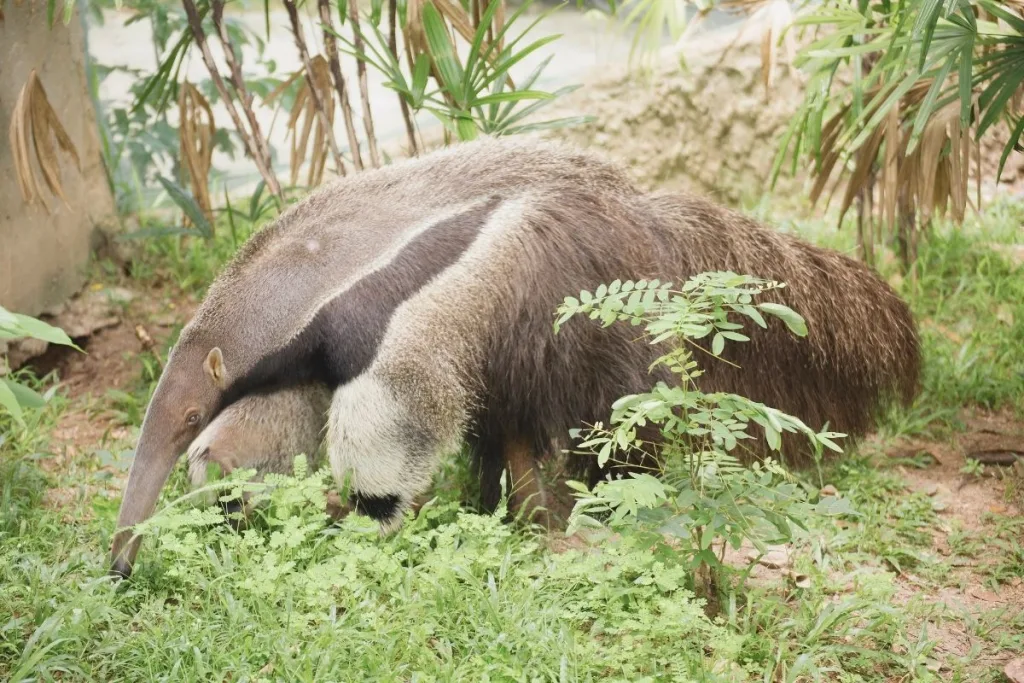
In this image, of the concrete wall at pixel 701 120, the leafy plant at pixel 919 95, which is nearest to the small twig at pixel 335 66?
the leafy plant at pixel 919 95

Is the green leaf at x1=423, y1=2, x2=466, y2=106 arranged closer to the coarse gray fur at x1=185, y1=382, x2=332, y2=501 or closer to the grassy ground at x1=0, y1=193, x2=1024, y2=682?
the coarse gray fur at x1=185, y1=382, x2=332, y2=501

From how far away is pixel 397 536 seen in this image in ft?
11.9

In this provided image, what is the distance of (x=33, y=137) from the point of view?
462 centimetres

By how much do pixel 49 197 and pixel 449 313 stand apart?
2816mm

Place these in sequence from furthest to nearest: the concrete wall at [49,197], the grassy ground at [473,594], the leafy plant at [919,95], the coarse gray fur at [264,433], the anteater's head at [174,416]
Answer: the concrete wall at [49,197] < the leafy plant at [919,95] < the coarse gray fur at [264,433] < the anteater's head at [174,416] < the grassy ground at [473,594]

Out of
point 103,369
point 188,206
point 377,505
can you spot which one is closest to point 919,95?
point 377,505

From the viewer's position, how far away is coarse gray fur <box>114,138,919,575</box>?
3.56 m

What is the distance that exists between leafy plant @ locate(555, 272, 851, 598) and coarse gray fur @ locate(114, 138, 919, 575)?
2.01 ft

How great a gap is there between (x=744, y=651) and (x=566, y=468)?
125 cm

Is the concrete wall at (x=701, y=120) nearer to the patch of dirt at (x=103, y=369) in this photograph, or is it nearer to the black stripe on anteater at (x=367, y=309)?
the patch of dirt at (x=103, y=369)

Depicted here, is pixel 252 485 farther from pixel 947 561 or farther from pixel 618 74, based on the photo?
pixel 618 74

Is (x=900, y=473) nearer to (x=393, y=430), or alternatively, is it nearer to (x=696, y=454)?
(x=696, y=454)

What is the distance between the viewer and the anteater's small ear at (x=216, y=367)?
11.7 feet

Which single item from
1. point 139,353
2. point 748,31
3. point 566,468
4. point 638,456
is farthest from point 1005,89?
point 139,353
